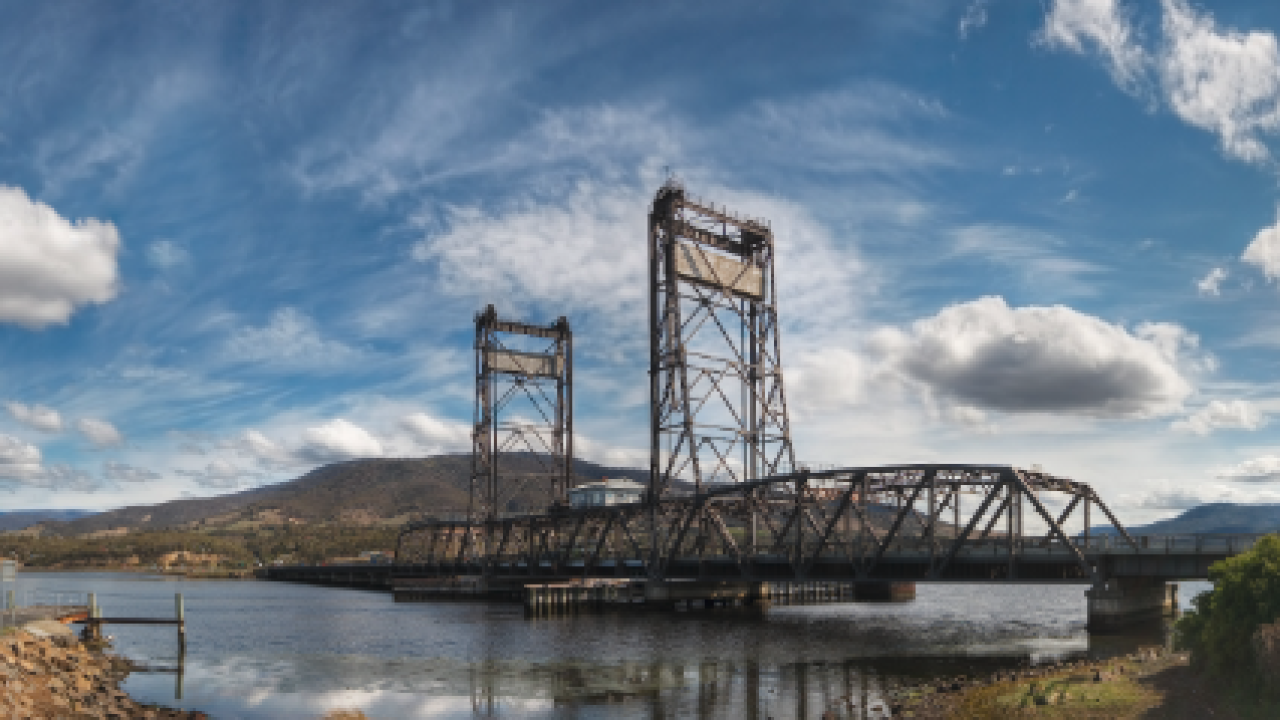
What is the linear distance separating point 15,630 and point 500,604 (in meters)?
56.5

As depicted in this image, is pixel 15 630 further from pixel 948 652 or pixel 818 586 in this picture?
pixel 818 586

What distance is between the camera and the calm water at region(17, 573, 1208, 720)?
35.7 meters

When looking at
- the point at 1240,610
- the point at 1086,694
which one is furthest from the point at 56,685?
the point at 1240,610

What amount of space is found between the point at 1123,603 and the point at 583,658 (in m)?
33.0

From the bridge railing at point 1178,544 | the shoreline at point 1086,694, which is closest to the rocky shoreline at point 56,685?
the shoreline at point 1086,694

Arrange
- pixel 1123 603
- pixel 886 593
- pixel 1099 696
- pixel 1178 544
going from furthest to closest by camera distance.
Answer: pixel 886 593 < pixel 1178 544 < pixel 1123 603 < pixel 1099 696

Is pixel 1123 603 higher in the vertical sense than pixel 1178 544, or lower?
lower

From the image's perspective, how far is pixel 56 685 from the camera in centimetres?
3500

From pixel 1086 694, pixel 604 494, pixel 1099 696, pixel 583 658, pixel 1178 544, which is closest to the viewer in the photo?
pixel 1099 696

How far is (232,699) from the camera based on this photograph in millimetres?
37812

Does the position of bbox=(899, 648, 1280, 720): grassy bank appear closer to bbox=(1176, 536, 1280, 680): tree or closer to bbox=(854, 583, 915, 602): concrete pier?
bbox=(1176, 536, 1280, 680): tree

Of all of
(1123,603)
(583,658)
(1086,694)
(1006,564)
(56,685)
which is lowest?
(583,658)

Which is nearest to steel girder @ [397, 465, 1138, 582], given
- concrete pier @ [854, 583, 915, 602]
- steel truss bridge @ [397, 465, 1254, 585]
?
steel truss bridge @ [397, 465, 1254, 585]

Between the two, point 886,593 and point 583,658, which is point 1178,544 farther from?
point 886,593
